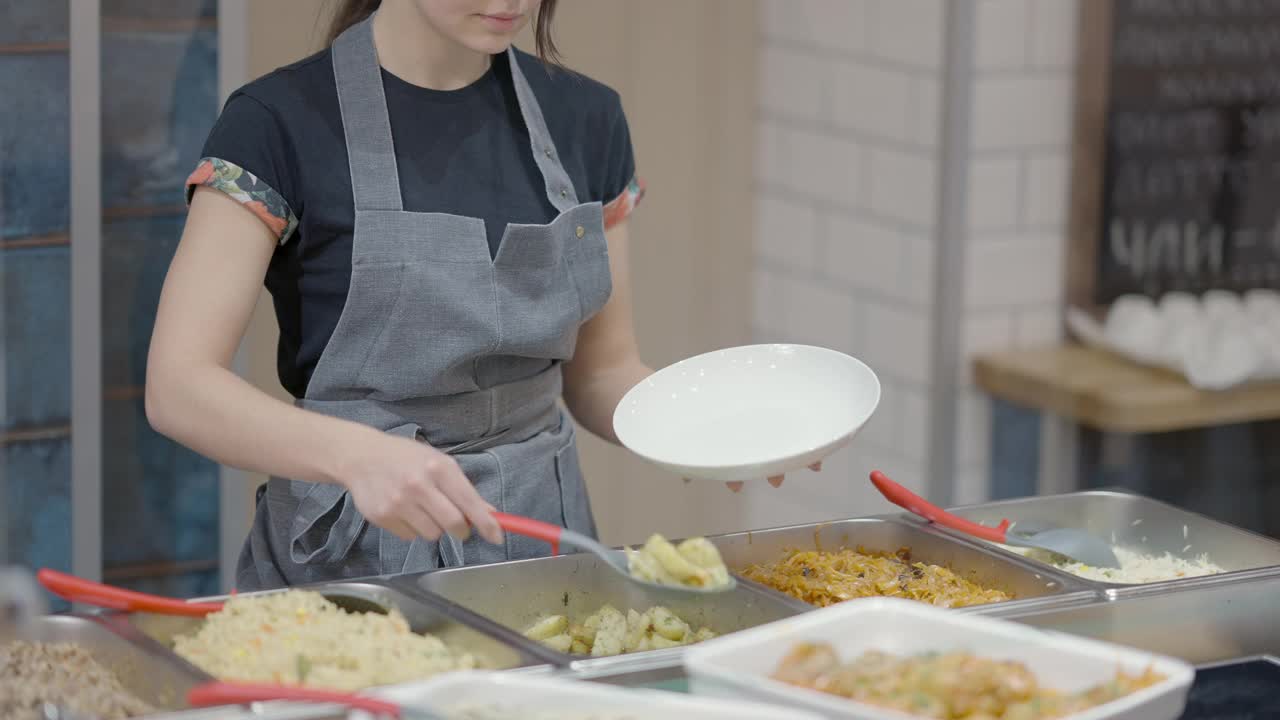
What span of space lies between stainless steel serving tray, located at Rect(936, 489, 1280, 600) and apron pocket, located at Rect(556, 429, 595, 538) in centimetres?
46

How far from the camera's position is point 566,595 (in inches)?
67.5

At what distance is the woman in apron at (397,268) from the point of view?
1800mm

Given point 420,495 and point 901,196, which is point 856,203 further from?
point 420,495

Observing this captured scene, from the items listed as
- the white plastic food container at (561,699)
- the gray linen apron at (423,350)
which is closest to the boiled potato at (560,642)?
the gray linen apron at (423,350)

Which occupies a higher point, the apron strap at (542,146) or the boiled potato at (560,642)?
the apron strap at (542,146)

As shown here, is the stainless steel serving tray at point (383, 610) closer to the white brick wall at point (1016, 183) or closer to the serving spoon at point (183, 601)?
the serving spoon at point (183, 601)

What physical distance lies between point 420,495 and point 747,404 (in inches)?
19.4

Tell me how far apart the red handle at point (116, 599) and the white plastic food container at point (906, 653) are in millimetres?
521

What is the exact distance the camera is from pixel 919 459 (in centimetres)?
351

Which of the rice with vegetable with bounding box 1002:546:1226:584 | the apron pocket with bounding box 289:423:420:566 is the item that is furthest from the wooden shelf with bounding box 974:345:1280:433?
the apron pocket with bounding box 289:423:420:566

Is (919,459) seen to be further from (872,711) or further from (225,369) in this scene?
(872,711)

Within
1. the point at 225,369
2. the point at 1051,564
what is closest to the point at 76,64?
the point at 225,369

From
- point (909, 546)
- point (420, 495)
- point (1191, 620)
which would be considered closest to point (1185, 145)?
point (909, 546)

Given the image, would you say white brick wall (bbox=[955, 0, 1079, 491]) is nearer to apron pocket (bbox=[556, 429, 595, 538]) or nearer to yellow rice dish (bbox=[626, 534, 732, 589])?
apron pocket (bbox=[556, 429, 595, 538])
